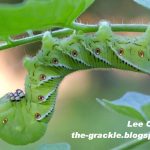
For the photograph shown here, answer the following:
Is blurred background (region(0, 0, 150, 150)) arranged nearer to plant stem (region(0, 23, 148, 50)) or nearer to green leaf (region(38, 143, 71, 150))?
green leaf (region(38, 143, 71, 150))

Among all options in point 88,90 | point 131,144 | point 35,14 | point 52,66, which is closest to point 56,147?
point 131,144

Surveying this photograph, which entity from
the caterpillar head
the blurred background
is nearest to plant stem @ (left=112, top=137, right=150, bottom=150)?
the caterpillar head

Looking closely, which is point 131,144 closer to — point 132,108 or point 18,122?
point 132,108

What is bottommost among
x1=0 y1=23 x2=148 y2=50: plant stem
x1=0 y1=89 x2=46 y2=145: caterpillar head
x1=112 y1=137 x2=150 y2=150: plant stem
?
x1=0 y1=89 x2=46 y2=145: caterpillar head

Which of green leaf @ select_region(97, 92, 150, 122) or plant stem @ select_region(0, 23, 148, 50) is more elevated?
plant stem @ select_region(0, 23, 148, 50)

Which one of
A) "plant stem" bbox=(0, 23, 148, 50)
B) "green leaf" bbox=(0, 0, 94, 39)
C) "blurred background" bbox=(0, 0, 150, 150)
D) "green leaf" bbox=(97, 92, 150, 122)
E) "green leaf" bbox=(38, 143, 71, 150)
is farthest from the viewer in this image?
"blurred background" bbox=(0, 0, 150, 150)

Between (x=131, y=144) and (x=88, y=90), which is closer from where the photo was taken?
(x=131, y=144)

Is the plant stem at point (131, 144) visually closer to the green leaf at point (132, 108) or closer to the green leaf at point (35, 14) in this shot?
the green leaf at point (132, 108)
